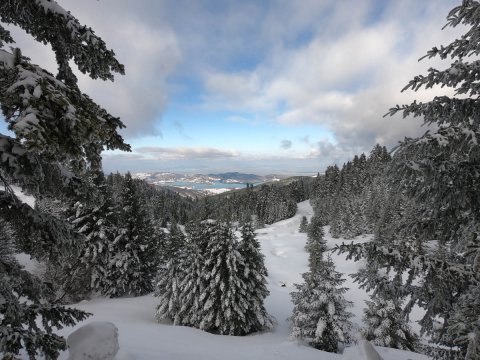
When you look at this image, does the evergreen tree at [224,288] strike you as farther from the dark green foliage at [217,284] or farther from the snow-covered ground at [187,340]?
the snow-covered ground at [187,340]

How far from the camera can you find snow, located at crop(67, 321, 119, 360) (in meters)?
8.96

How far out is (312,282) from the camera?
807 inches

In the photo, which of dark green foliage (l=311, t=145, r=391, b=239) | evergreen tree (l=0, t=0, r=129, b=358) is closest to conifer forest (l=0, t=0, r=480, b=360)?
evergreen tree (l=0, t=0, r=129, b=358)

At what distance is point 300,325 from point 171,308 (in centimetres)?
1010

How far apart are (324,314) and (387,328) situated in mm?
4012

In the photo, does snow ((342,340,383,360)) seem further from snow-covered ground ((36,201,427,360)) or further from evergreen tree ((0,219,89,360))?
evergreen tree ((0,219,89,360))

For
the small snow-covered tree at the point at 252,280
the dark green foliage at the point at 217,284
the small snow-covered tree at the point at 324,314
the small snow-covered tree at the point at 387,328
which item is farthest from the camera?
the small snow-covered tree at the point at 252,280

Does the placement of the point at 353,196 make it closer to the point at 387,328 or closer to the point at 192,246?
the point at 387,328

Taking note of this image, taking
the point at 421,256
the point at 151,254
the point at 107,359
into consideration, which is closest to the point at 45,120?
the point at 421,256

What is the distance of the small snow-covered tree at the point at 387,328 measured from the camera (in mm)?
18516

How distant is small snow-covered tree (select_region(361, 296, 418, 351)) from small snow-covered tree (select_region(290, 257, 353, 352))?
1.42m

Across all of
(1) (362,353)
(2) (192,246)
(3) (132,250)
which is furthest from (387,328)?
(3) (132,250)

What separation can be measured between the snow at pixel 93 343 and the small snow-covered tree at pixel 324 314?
A: 13725 millimetres

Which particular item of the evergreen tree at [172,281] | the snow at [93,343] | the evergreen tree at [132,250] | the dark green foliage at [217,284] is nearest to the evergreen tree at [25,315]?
the snow at [93,343]
